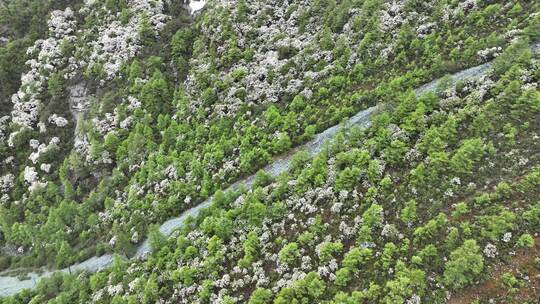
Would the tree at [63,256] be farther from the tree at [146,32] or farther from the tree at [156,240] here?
the tree at [146,32]

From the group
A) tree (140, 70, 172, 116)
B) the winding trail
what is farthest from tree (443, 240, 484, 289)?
tree (140, 70, 172, 116)

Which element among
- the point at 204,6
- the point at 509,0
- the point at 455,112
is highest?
the point at 204,6

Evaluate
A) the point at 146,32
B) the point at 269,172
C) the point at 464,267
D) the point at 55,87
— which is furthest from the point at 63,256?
the point at 464,267

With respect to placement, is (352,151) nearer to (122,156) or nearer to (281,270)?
(281,270)

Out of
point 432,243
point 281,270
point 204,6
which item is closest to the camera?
point 432,243

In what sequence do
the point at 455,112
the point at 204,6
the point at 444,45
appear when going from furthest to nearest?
1. the point at 204,6
2. the point at 444,45
3. the point at 455,112

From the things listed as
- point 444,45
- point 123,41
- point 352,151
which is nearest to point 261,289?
point 352,151

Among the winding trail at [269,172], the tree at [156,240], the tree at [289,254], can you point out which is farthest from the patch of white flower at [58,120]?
the tree at [289,254]
